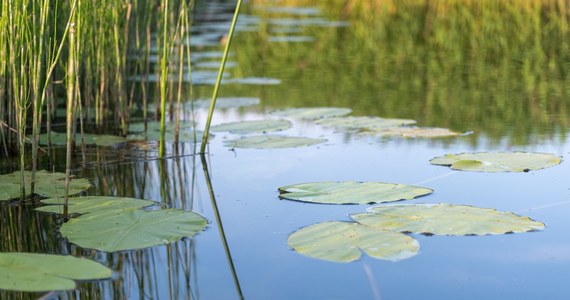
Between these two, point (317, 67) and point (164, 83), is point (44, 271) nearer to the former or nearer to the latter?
point (164, 83)

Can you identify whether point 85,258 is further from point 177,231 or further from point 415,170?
point 415,170

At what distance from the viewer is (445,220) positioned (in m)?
2.25

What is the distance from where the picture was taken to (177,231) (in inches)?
87.1

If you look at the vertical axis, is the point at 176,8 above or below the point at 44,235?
above

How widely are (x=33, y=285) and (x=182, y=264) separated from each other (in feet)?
1.23

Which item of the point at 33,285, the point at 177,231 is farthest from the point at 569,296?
the point at 33,285

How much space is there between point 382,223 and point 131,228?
25.1 inches

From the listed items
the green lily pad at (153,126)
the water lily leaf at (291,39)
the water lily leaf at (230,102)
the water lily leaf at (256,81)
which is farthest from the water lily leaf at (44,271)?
the water lily leaf at (291,39)

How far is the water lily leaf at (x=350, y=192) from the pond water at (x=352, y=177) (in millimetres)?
31

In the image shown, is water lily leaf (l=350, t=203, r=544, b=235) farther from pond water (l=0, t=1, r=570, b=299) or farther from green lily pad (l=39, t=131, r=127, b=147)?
green lily pad (l=39, t=131, r=127, b=147)

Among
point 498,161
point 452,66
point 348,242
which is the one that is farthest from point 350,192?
point 452,66

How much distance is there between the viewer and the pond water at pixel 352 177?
1.91 metres

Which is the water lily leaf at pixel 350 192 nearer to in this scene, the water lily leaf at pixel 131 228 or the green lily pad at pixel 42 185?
the water lily leaf at pixel 131 228

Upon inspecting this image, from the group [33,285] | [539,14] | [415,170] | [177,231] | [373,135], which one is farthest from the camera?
[539,14]
